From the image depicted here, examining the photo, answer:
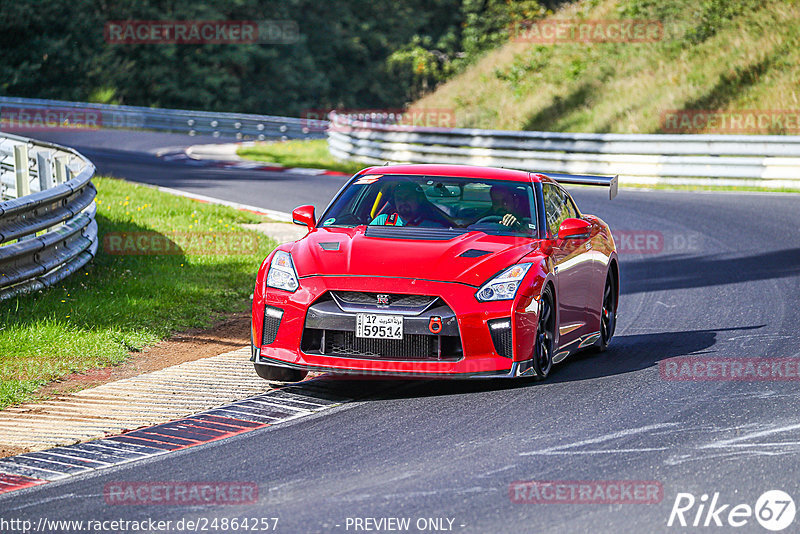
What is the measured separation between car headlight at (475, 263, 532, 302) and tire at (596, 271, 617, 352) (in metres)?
2.10

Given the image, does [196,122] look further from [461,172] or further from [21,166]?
[461,172]

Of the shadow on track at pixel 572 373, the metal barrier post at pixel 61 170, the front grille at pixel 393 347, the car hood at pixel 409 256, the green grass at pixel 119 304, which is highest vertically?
the car hood at pixel 409 256

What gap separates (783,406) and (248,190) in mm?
16555

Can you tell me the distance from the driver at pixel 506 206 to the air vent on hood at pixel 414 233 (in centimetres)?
39

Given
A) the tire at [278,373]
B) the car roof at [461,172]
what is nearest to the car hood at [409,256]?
the tire at [278,373]

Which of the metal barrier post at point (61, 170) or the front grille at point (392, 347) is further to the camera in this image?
the metal barrier post at point (61, 170)

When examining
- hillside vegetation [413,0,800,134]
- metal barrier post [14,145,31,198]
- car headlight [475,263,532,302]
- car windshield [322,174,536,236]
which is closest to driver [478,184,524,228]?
car windshield [322,174,536,236]

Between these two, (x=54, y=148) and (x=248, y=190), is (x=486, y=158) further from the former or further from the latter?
A: (x=54, y=148)

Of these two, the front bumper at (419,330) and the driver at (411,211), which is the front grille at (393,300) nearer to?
the front bumper at (419,330)

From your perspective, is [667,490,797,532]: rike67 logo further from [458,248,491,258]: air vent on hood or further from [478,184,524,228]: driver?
[478,184,524,228]: driver

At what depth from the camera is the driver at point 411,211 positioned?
30.1 ft

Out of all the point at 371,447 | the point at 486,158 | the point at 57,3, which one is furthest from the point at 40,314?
the point at 57,3

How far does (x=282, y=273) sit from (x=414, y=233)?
40.4 inches

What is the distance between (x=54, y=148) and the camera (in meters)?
16.3
